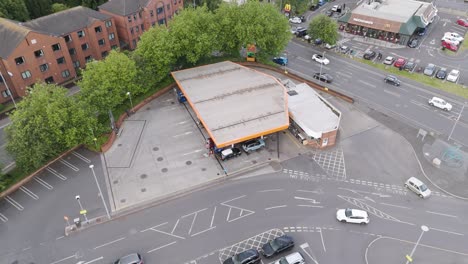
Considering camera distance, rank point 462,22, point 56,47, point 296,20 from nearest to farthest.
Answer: point 56,47
point 462,22
point 296,20

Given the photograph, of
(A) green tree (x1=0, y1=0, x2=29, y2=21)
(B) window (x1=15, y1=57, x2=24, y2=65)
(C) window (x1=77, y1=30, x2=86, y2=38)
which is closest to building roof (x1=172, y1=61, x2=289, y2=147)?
(C) window (x1=77, y1=30, x2=86, y2=38)

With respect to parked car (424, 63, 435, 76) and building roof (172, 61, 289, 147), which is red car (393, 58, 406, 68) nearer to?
parked car (424, 63, 435, 76)

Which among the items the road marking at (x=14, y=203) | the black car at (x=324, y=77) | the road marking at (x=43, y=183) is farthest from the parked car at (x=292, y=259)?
the black car at (x=324, y=77)

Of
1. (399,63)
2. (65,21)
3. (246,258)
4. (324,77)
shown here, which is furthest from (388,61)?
(65,21)

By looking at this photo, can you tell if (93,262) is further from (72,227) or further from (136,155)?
(136,155)

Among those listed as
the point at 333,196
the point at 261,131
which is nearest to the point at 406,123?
the point at 333,196

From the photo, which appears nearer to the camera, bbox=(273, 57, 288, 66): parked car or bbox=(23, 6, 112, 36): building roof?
bbox=(23, 6, 112, 36): building roof

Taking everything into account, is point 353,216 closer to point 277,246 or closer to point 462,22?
point 277,246
